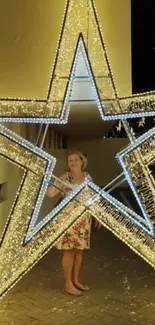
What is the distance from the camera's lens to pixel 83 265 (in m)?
5.92

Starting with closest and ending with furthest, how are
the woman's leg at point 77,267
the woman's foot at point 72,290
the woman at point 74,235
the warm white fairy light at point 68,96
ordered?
the warm white fairy light at point 68,96 < the woman at point 74,235 < the woman's foot at point 72,290 < the woman's leg at point 77,267

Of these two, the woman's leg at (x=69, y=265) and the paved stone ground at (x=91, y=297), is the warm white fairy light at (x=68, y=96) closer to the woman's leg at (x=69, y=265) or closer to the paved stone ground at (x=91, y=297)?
the woman's leg at (x=69, y=265)

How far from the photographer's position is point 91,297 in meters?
4.65

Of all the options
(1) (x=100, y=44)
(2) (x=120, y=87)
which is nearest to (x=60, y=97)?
(1) (x=100, y=44)

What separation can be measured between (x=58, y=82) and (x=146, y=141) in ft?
2.89

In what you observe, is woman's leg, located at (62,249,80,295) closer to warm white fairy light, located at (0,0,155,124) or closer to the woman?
the woman

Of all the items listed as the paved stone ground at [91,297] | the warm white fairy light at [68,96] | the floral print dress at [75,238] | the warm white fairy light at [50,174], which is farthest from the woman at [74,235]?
the warm white fairy light at [68,96]

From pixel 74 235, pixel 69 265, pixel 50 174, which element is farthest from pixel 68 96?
pixel 69 265

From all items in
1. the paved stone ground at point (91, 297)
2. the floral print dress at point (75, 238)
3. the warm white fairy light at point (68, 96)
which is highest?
the warm white fairy light at point (68, 96)

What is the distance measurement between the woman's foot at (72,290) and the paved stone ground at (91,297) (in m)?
0.06

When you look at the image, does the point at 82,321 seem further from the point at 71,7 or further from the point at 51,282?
the point at 71,7

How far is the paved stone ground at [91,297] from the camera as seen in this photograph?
410 cm

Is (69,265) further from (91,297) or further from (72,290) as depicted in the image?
(91,297)

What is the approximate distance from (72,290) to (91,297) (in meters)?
0.21
